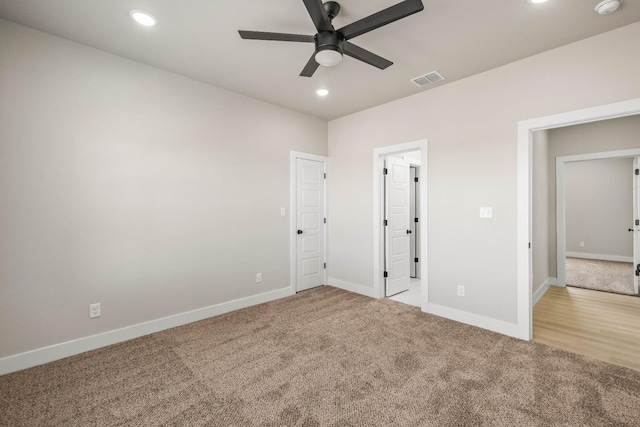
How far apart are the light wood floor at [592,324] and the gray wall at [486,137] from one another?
58 cm

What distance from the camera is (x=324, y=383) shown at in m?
2.20

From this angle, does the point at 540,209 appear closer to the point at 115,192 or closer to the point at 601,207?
the point at 601,207

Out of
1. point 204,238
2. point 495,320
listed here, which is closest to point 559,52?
point 495,320

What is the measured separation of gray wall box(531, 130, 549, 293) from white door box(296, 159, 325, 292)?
310 centimetres

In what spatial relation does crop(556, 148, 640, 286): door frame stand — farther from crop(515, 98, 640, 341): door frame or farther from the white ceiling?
the white ceiling

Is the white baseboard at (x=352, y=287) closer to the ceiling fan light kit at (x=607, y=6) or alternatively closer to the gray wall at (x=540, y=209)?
the gray wall at (x=540, y=209)

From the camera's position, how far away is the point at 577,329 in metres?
3.17

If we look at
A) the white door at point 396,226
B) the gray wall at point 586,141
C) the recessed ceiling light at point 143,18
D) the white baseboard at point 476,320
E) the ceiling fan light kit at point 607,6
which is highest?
the recessed ceiling light at point 143,18

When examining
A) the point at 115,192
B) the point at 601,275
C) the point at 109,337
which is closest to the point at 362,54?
the point at 115,192

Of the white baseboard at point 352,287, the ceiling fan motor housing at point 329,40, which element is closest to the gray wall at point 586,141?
the white baseboard at point 352,287

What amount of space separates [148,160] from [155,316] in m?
1.73

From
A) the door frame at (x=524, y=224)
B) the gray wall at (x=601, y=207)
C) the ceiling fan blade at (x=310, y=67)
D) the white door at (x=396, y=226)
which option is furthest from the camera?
the gray wall at (x=601, y=207)

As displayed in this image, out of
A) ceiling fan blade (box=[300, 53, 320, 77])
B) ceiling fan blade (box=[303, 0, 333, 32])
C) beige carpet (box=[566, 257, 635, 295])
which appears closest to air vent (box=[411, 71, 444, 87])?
ceiling fan blade (box=[300, 53, 320, 77])

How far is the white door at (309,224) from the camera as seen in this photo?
4590 mm
